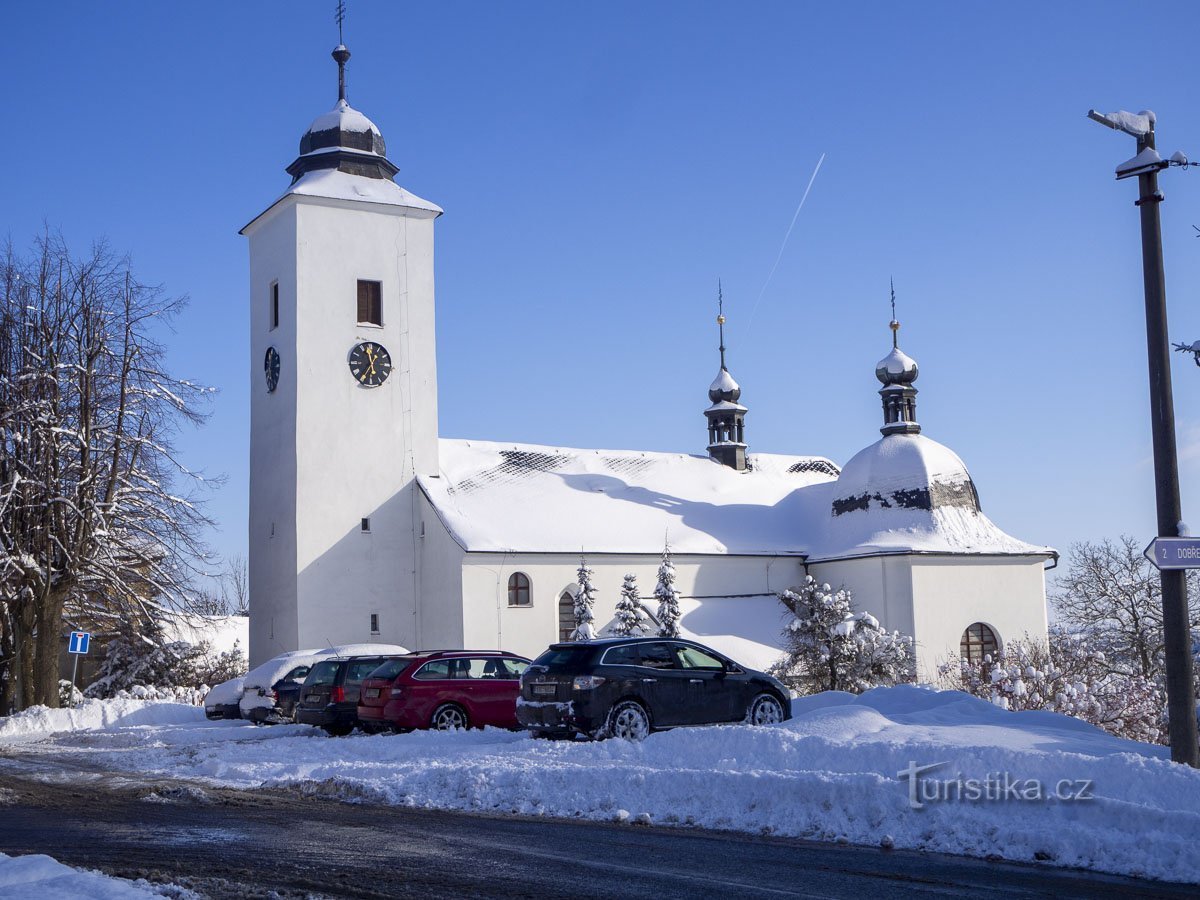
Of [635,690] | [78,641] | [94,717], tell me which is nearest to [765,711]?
[635,690]

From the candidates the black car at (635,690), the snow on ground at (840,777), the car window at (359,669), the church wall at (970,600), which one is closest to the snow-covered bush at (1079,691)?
the church wall at (970,600)

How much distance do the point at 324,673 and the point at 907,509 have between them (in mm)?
25359

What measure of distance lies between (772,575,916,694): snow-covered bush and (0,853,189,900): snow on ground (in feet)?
89.0

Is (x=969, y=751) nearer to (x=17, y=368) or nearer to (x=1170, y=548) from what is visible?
(x=1170, y=548)

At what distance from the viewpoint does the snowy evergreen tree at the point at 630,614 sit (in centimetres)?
3719

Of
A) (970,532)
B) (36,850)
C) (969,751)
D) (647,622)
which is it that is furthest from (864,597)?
(36,850)

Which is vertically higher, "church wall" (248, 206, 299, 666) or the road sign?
"church wall" (248, 206, 299, 666)

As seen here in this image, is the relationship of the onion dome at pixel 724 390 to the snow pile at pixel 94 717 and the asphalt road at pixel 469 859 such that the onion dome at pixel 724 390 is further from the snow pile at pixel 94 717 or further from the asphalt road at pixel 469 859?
the asphalt road at pixel 469 859

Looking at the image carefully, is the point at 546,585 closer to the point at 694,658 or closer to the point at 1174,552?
the point at 694,658

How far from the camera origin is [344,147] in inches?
1676

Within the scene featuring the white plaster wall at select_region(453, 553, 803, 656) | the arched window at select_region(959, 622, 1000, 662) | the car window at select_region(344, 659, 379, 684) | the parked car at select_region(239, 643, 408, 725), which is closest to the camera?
the car window at select_region(344, 659, 379, 684)

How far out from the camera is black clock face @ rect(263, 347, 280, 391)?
1633 inches

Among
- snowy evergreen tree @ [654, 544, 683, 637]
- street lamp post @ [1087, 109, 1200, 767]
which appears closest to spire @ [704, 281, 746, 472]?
snowy evergreen tree @ [654, 544, 683, 637]

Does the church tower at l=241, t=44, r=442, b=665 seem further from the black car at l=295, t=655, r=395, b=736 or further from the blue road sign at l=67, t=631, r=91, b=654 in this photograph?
the black car at l=295, t=655, r=395, b=736
